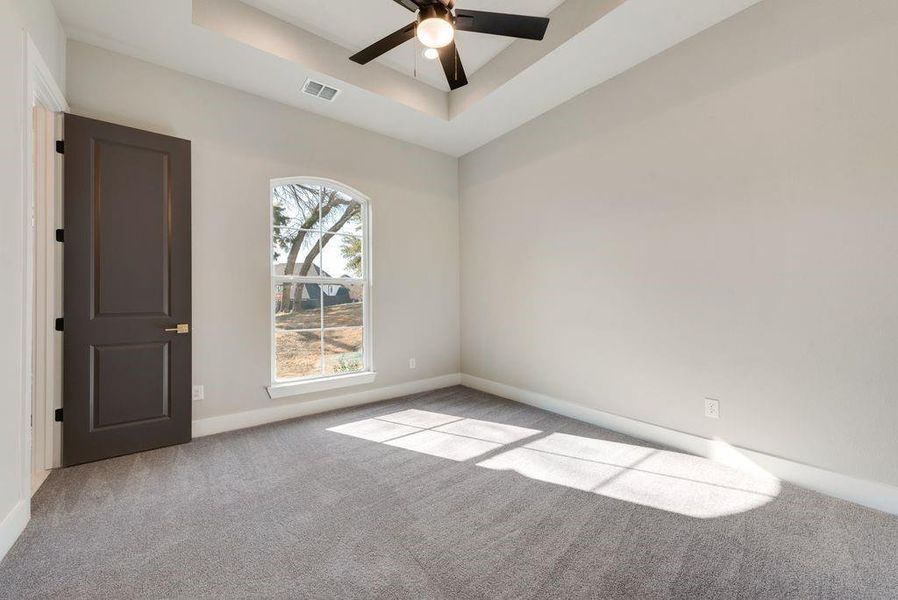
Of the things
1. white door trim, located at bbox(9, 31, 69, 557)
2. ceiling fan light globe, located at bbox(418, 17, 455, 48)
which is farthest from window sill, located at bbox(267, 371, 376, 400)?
ceiling fan light globe, located at bbox(418, 17, 455, 48)

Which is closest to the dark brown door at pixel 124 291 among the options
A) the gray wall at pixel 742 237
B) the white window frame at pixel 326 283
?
the white window frame at pixel 326 283

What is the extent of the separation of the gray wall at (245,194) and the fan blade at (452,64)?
1.70 meters

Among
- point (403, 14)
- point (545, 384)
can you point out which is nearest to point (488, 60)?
point (403, 14)

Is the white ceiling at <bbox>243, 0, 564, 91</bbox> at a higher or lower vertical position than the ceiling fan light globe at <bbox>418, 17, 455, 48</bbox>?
higher

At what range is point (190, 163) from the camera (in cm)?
289

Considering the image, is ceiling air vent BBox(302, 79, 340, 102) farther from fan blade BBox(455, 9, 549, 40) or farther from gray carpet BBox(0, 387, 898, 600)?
gray carpet BBox(0, 387, 898, 600)

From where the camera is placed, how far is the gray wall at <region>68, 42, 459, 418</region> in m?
2.84

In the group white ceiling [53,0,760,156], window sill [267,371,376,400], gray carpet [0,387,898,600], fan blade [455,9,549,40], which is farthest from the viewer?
window sill [267,371,376,400]

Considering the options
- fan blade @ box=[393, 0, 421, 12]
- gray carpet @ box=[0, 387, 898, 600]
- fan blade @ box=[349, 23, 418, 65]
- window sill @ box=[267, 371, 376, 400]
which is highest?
fan blade @ box=[349, 23, 418, 65]

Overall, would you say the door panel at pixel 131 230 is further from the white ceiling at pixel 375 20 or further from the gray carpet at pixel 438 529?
the white ceiling at pixel 375 20

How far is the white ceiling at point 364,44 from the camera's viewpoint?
243 cm

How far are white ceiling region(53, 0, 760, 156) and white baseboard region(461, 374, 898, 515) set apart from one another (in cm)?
284

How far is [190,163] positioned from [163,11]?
0.96 meters

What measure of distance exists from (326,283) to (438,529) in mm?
2638
